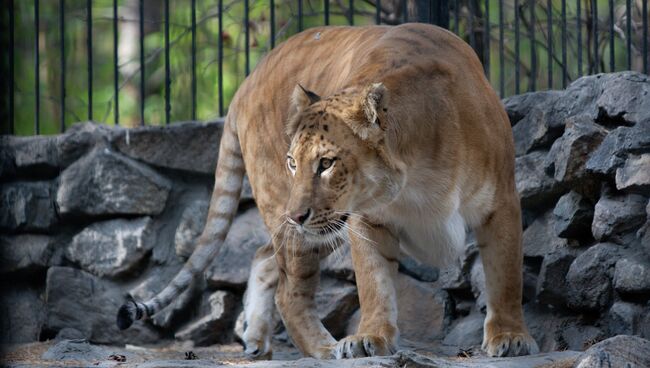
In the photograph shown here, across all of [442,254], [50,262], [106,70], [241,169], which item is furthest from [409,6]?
[106,70]

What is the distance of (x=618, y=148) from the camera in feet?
18.0

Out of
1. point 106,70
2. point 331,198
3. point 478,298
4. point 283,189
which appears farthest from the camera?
point 106,70

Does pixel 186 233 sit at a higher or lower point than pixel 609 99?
lower

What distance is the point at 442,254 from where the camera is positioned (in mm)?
5332

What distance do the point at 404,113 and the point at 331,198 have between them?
0.51 m

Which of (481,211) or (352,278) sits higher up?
(481,211)

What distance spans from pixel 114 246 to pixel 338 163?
259cm

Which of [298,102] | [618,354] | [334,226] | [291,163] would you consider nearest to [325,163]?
[291,163]

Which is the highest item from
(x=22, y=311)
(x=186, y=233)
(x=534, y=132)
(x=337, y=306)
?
(x=534, y=132)

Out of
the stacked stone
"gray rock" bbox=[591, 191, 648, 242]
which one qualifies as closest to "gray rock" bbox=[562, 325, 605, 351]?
the stacked stone

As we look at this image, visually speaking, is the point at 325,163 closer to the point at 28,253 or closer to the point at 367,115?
the point at 367,115

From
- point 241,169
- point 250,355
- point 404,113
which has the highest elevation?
point 404,113

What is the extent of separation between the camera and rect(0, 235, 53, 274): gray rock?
699cm

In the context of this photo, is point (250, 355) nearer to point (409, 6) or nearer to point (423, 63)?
point (423, 63)
